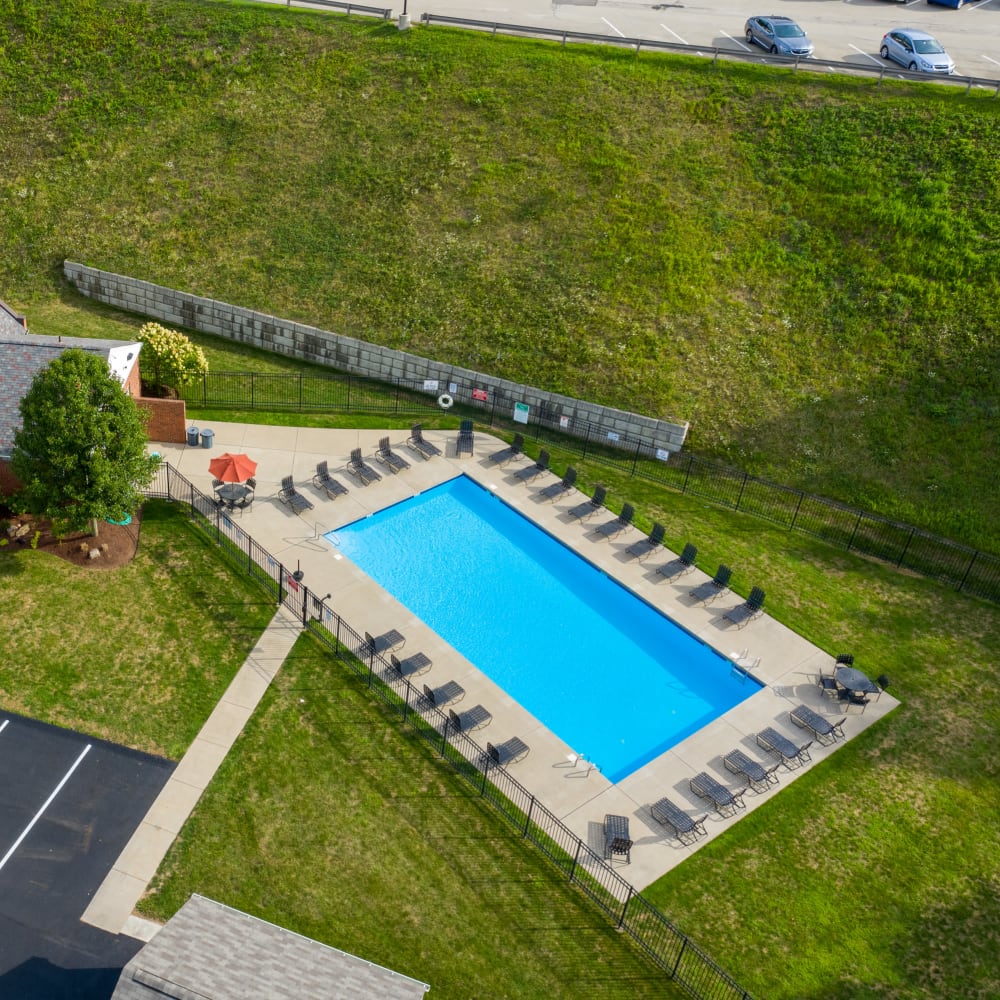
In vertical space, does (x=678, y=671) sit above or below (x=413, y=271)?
below

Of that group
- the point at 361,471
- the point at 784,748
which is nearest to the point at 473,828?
the point at 784,748

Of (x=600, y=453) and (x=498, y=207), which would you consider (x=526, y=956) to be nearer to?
(x=600, y=453)

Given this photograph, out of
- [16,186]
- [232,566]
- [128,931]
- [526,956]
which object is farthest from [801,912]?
[16,186]

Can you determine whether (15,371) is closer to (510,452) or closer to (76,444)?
(76,444)

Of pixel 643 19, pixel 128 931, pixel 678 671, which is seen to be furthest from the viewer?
pixel 643 19

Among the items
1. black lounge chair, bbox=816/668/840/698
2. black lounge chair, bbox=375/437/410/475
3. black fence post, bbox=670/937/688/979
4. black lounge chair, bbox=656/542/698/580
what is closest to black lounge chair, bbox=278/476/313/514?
black lounge chair, bbox=375/437/410/475

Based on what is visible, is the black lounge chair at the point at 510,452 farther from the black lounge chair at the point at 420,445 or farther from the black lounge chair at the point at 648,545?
the black lounge chair at the point at 648,545
